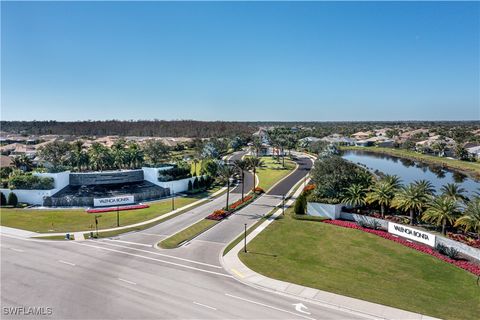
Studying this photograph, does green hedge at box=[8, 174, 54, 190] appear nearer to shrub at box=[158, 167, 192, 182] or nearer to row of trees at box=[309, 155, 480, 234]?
shrub at box=[158, 167, 192, 182]

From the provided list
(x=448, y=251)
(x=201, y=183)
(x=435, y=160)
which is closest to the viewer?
(x=448, y=251)

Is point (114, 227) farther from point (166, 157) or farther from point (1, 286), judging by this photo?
point (166, 157)

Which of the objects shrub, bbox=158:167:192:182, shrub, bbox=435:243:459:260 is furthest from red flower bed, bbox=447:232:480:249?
shrub, bbox=158:167:192:182

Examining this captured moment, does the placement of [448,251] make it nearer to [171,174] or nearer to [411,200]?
[411,200]

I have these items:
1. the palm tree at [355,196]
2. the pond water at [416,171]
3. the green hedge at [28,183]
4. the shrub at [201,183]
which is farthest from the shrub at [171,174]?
the pond water at [416,171]

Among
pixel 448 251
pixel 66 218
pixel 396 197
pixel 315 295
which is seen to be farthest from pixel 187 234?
pixel 448 251

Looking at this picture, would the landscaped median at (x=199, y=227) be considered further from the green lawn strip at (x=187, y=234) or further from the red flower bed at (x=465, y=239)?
the red flower bed at (x=465, y=239)
